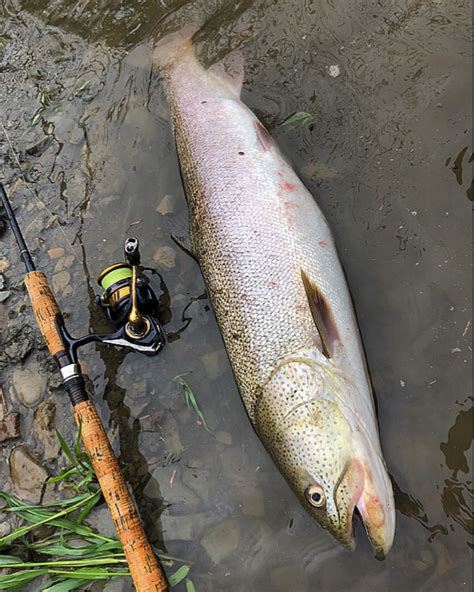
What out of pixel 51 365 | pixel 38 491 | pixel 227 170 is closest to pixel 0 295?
pixel 51 365

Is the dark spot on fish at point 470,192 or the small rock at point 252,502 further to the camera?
the dark spot on fish at point 470,192

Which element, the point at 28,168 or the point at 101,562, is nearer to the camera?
the point at 101,562

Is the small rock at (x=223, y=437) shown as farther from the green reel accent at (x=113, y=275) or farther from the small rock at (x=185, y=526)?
the green reel accent at (x=113, y=275)

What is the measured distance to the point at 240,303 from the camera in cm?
317

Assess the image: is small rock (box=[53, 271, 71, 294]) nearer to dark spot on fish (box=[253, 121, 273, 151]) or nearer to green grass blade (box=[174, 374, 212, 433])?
green grass blade (box=[174, 374, 212, 433])

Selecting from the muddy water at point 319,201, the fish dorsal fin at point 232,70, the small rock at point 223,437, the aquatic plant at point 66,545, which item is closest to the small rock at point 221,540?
the muddy water at point 319,201

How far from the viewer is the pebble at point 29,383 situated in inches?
143

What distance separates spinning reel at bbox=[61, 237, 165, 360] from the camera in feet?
10.4

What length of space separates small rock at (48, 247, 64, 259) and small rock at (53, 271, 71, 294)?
0.46 ft

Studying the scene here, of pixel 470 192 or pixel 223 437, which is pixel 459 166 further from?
pixel 223 437

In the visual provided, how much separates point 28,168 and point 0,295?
3.54ft

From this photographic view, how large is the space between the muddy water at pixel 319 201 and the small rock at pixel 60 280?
0.01 meters

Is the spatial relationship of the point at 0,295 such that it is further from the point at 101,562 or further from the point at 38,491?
the point at 101,562

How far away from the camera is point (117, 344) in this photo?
3.29 metres
